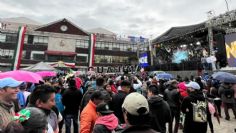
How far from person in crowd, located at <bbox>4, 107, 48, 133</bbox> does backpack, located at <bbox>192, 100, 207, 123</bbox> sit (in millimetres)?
3325

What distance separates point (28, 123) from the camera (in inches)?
66.9

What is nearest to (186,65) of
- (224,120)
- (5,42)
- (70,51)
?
(224,120)

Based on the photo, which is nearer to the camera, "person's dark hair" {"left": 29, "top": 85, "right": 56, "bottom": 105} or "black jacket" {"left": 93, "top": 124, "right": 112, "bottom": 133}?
"black jacket" {"left": 93, "top": 124, "right": 112, "bottom": 133}

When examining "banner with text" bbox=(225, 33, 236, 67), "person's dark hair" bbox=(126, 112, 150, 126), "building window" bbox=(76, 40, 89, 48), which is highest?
"building window" bbox=(76, 40, 89, 48)

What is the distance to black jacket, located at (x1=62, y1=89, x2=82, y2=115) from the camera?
5543 mm

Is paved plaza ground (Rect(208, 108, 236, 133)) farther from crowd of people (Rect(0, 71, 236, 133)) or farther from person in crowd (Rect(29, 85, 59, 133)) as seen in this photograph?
person in crowd (Rect(29, 85, 59, 133))

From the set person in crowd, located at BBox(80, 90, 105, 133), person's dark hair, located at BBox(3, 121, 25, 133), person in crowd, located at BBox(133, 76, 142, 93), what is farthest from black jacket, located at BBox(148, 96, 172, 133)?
person in crowd, located at BBox(133, 76, 142, 93)

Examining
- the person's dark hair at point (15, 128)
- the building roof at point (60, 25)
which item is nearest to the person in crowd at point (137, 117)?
the person's dark hair at point (15, 128)

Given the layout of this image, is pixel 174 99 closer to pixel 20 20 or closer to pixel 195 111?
pixel 195 111

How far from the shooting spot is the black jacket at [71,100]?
5.54 meters

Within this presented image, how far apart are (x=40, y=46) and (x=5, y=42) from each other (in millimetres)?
5946

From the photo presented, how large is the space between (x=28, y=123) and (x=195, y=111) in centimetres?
346

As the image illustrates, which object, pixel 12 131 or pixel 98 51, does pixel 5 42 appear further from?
pixel 12 131

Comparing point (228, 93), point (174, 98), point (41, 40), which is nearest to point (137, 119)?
point (174, 98)
